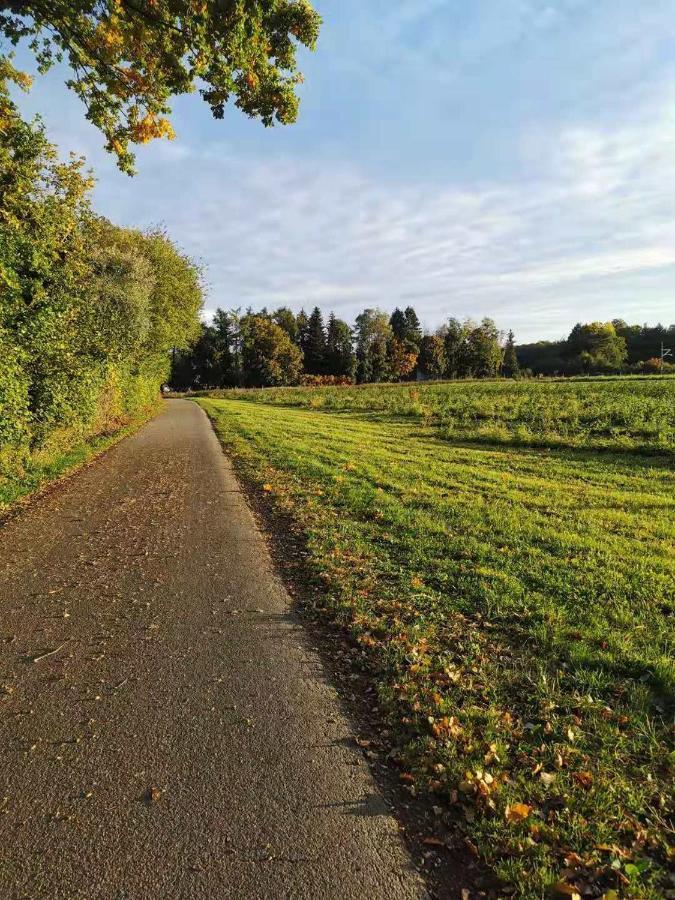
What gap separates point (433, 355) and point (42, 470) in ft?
268

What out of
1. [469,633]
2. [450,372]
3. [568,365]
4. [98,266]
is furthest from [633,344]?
[469,633]

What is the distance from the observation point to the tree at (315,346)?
259 ft

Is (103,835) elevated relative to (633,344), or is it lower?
lower

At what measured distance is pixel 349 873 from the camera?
2.16 meters

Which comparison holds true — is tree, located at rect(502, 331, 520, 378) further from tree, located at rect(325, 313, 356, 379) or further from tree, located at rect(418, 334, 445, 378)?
tree, located at rect(325, 313, 356, 379)

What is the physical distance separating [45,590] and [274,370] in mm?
67835

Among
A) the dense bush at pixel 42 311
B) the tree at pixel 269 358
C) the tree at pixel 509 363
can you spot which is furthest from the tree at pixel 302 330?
the dense bush at pixel 42 311

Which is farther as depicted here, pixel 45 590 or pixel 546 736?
pixel 45 590

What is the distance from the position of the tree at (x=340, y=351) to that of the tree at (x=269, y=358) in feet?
20.3

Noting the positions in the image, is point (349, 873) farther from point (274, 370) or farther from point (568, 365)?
point (568, 365)

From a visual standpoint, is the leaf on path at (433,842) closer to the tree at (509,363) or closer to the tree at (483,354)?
the tree at (483,354)

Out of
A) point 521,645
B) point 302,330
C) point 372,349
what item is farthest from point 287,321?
point 521,645

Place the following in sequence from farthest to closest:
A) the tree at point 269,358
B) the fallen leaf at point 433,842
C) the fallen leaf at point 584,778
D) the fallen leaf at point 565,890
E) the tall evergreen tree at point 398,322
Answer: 1. the tall evergreen tree at point 398,322
2. the tree at point 269,358
3. the fallen leaf at point 584,778
4. the fallen leaf at point 433,842
5. the fallen leaf at point 565,890

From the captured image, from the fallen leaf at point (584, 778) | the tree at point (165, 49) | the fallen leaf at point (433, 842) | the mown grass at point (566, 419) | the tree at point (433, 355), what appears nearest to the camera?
the fallen leaf at point (433, 842)
